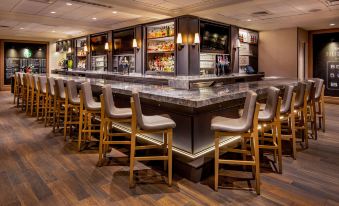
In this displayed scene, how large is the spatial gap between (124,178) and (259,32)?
870 centimetres

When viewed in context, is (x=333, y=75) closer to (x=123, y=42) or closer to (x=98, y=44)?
(x=123, y=42)

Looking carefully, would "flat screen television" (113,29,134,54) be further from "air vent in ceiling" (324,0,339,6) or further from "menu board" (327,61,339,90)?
"menu board" (327,61,339,90)

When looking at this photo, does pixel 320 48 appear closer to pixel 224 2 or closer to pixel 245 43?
pixel 245 43

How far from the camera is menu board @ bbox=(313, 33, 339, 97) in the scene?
914 cm

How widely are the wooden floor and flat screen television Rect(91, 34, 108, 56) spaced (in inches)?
267

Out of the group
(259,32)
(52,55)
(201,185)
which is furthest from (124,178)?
(52,55)

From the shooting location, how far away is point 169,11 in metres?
6.46

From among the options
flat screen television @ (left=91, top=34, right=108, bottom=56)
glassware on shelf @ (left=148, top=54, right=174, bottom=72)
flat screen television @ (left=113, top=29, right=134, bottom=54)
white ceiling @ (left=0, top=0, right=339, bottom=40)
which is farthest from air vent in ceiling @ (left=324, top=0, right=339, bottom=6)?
flat screen television @ (left=91, top=34, right=108, bottom=56)

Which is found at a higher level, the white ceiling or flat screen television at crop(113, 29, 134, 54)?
the white ceiling

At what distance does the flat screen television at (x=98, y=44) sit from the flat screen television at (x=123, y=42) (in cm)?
83

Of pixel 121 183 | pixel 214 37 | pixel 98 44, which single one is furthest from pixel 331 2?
pixel 98 44

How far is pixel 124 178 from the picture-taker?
9.09ft

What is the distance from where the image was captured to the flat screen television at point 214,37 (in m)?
7.02

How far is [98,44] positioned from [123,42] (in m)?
2.01
